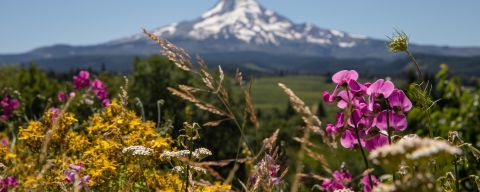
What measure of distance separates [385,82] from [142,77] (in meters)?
55.0

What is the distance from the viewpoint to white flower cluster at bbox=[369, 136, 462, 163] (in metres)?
1.19

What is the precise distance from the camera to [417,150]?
1.24 metres

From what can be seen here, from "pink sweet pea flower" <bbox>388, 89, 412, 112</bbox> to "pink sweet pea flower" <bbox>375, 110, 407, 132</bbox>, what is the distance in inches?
1.5

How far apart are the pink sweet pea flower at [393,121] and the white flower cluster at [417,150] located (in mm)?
1440

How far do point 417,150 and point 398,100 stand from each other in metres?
1.59

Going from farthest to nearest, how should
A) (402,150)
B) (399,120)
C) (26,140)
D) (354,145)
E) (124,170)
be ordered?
1. (26,140)
2. (124,170)
3. (354,145)
4. (399,120)
5. (402,150)

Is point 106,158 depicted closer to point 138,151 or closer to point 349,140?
point 138,151

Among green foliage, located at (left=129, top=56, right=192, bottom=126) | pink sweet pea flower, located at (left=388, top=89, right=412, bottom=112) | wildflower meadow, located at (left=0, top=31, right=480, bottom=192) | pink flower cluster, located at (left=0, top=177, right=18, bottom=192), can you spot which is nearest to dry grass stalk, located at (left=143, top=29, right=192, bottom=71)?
wildflower meadow, located at (left=0, top=31, right=480, bottom=192)

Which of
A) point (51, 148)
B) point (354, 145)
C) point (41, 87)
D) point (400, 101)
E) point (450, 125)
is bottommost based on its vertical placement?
point (41, 87)

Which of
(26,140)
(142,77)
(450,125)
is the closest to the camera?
(26,140)

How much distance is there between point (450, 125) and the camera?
922 cm

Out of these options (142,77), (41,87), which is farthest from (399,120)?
(41,87)

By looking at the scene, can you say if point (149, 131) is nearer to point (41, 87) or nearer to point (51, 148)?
point (51, 148)

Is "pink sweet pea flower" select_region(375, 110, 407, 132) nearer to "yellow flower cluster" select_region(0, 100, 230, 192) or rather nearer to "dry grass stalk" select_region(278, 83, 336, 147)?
"dry grass stalk" select_region(278, 83, 336, 147)
